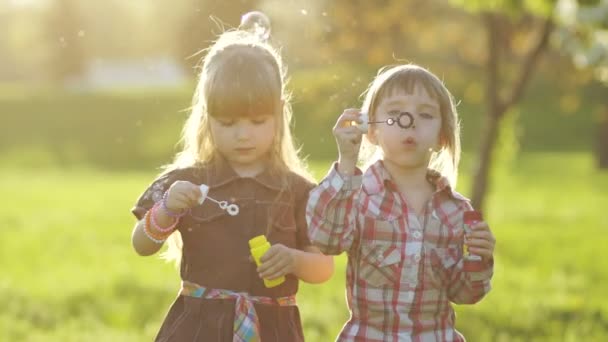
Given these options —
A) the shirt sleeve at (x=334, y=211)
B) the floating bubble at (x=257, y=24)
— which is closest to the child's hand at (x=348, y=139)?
the shirt sleeve at (x=334, y=211)

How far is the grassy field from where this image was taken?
638cm

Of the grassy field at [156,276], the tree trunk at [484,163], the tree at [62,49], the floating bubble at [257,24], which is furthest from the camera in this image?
the tree at [62,49]

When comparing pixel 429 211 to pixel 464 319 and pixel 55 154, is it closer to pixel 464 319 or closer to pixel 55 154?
pixel 464 319

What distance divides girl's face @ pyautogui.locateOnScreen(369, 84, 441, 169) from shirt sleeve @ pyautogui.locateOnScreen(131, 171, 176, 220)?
30.8 inches

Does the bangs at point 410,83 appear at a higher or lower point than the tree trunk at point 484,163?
lower

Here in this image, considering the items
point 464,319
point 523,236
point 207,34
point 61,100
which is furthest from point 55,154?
point 207,34

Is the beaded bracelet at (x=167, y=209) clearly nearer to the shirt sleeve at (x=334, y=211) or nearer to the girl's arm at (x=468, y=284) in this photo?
the shirt sleeve at (x=334, y=211)

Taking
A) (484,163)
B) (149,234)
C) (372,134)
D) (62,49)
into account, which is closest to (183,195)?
(149,234)

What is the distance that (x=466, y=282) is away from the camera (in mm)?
3057

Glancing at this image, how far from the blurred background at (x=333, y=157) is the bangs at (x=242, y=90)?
39 centimetres

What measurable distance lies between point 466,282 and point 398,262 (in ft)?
0.71

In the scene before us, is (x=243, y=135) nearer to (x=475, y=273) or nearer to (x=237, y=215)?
(x=237, y=215)

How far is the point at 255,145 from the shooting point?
10.9 ft

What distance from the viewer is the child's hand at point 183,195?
3.14 meters
